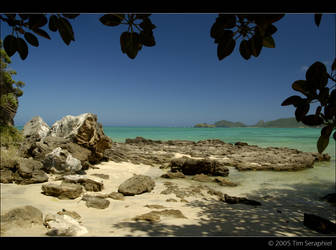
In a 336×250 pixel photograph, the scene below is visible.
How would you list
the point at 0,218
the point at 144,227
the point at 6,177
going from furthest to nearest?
1. the point at 6,177
2. the point at 144,227
3. the point at 0,218

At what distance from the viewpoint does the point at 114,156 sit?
8.82 meters

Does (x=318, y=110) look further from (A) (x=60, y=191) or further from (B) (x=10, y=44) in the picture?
(A) (x=60, y=191)

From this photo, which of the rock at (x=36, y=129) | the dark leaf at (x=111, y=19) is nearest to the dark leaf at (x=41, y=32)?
the dark leaf at (x=111, y=19)

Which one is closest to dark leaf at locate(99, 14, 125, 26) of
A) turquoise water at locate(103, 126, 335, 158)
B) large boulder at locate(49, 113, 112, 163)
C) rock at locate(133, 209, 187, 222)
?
rock at locate(133, 209, 187, 222)

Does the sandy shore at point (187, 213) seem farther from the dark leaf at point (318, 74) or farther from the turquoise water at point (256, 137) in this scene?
the turquoise water at point (256, 137)

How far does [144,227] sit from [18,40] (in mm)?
2275

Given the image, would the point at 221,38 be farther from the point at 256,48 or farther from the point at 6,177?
the point at 6,177

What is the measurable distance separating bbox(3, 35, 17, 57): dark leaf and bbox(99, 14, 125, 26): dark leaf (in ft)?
1.38

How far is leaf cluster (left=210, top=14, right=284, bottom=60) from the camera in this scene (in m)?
0.77

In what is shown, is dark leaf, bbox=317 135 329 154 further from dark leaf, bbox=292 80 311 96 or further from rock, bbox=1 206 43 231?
rock, bbox=1 206 43 231

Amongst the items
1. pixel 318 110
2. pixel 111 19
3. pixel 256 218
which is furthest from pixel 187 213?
pixel 111 19

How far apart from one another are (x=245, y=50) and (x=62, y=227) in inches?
93.6

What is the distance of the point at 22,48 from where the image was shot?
87 cm

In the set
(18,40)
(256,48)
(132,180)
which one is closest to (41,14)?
(18,40)
